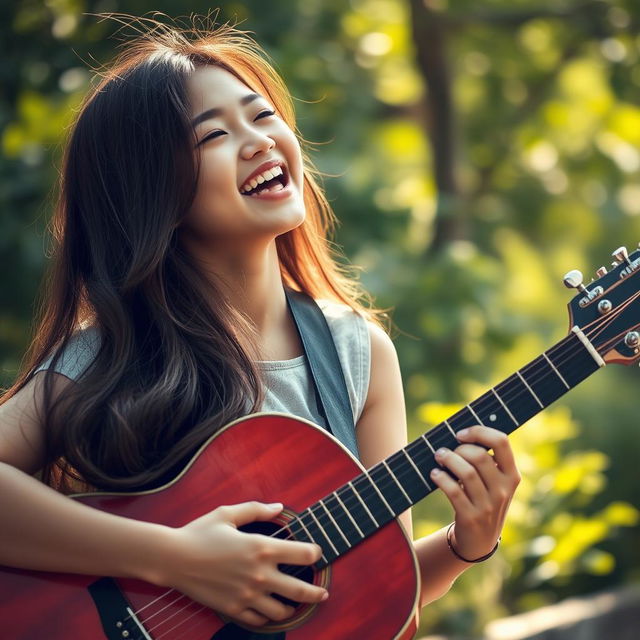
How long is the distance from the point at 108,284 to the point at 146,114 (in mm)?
336

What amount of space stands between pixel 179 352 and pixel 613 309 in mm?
774

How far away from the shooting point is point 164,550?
152 centimetres

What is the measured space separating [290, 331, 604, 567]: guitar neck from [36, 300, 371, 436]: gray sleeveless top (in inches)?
9.5

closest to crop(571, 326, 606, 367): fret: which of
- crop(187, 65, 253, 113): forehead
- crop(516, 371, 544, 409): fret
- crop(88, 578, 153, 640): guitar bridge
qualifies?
crop(516, 371, 544, 409): fret

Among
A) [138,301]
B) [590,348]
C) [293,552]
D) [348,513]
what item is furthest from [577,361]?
[138,301]

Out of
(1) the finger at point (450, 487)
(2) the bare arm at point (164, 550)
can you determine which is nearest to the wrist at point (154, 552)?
(2) the bare arm at point (164, 550)

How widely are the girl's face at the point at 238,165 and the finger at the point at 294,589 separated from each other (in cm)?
65

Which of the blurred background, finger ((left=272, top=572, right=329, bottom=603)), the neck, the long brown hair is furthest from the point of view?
the blurred background

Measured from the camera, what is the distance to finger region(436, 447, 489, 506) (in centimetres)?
157

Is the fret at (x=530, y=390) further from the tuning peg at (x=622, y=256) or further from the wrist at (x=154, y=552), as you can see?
the wrist at (x=154, y=552)

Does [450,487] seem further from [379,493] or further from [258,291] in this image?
[258,291]

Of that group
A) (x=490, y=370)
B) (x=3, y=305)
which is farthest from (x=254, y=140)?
(x=490, y=370)

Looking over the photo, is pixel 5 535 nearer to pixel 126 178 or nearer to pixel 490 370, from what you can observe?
pixel 126 178

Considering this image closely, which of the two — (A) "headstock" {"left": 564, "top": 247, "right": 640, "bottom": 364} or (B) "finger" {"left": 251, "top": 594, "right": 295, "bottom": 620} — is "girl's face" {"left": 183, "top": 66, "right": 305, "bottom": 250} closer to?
(A) "headstock" {"left": 564, "top": 247, "right": 640, "bottom": 364}
